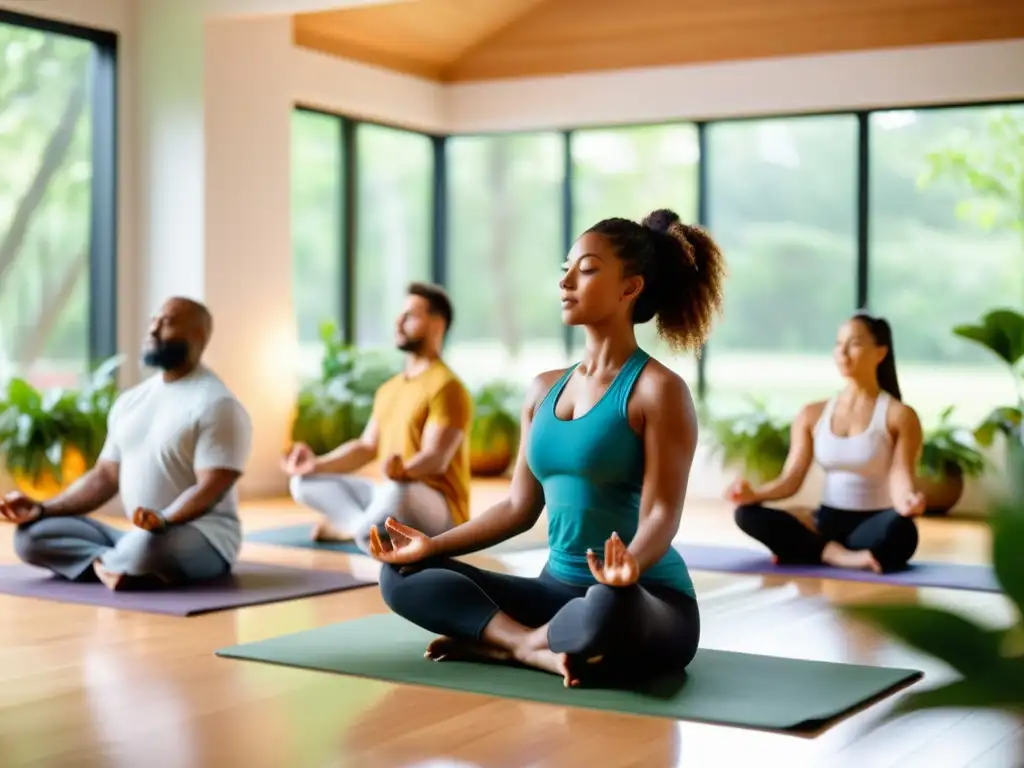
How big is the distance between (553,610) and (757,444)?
4534 millimetres

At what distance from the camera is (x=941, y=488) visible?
728 centimetres

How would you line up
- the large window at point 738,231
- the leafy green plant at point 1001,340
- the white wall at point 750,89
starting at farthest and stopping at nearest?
the large window at point 738,231, the white wall at point 750,89, the leafy green plant at point 1001,340

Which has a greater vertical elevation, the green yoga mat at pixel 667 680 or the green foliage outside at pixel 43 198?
the green foliage outside at pixel 43 198

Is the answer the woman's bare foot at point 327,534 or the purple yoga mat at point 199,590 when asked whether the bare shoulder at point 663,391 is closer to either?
the purple yoga mat at point 199,590

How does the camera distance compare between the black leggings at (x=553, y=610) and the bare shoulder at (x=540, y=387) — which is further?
the bare shoulder at (x=540, y=387)

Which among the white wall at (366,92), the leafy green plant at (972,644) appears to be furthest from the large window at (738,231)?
the leafy green plant at (972,644)

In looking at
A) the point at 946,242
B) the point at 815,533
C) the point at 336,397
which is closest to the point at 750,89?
the point at 946,242

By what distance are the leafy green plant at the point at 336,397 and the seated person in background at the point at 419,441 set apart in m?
2.38

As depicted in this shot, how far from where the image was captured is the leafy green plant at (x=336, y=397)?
8.05 metres

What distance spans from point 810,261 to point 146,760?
6.21 meters

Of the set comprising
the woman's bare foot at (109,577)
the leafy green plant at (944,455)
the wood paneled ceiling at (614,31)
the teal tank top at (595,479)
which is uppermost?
the wood paneled ceiling at (614,31)

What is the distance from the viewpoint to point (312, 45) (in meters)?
8.04

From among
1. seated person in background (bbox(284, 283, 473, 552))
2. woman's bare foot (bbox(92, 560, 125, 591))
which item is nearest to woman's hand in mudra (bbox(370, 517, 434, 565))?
woman's bare foot (bbox(92, 560, 125, 591))

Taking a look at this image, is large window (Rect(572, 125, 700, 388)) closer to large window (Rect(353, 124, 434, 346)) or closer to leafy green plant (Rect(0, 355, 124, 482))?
large window (Rect(353, 124, 434, 346))
